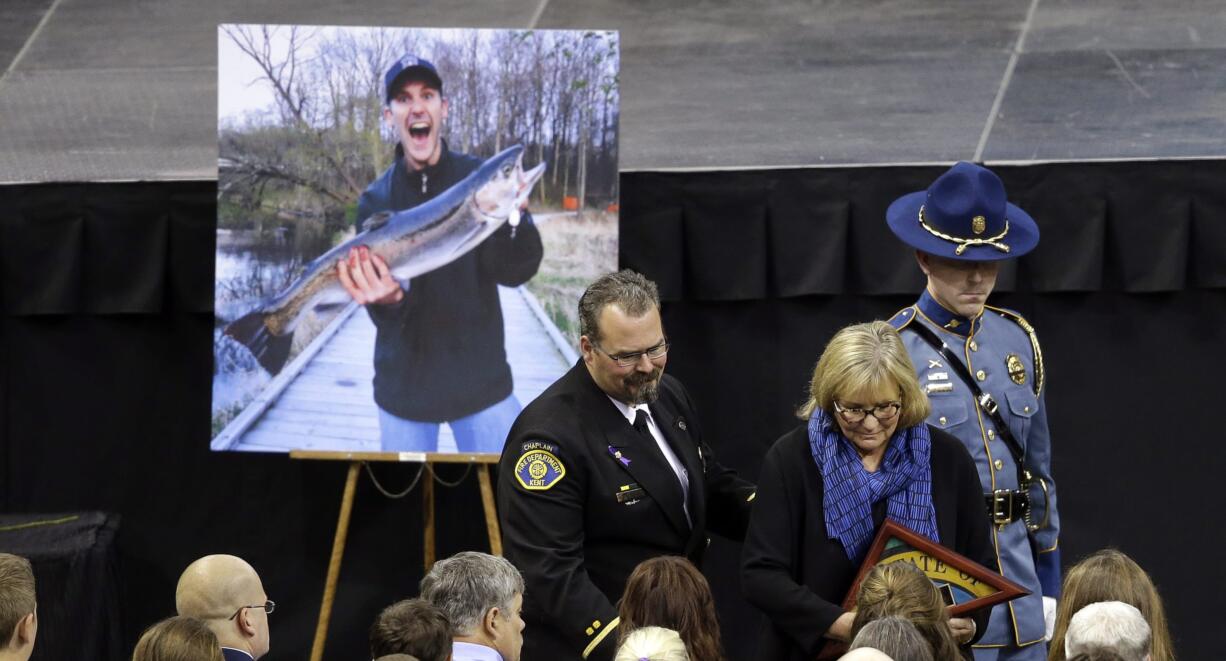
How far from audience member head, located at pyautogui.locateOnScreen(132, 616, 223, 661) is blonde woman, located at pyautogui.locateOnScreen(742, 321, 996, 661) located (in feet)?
3.68

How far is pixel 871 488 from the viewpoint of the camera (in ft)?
10.5

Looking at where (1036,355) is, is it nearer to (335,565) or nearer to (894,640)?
(894,640)

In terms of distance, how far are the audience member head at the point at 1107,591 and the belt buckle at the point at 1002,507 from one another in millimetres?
285

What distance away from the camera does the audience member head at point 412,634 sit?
9.64 ft

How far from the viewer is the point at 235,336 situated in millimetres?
5539

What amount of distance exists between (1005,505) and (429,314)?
8.26 feet

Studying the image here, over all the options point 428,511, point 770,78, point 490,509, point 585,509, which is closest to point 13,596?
point 585,509

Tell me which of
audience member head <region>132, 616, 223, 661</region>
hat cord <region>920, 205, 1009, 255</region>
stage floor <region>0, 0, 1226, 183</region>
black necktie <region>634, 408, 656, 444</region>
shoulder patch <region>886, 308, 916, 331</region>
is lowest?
audience member head <region>132, 616, 223, 661</region>

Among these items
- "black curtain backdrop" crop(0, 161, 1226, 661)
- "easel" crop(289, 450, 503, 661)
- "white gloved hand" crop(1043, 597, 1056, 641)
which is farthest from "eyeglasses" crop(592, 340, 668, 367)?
"black curtain backdrop" crop(0, 161, 1226, 661)

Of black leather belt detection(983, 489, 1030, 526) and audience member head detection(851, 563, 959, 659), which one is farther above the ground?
black leather belt detection(983, 489, 1030, 526)

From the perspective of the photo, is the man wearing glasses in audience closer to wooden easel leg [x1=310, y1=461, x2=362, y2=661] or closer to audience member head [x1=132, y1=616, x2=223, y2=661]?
audience member head [x1=132, y1=616, x2=223, y2=661]

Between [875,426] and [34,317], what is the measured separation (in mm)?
4279

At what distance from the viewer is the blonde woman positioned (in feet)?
10.4

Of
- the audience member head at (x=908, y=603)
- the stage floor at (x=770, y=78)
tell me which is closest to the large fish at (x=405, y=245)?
the stage floor at (x=770, y=78)
